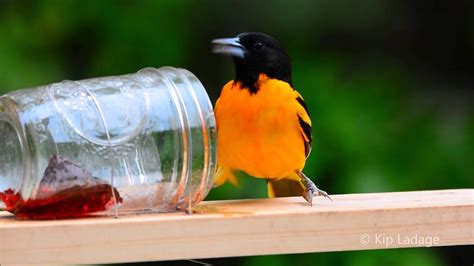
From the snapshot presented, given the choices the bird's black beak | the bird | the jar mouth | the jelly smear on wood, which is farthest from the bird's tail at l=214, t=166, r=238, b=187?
the jar mouth

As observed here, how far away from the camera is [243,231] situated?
7.89ft

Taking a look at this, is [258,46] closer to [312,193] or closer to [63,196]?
[312,193]

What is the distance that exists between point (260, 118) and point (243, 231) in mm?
596

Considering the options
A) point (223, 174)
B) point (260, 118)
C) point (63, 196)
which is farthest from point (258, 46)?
point (63, 196)

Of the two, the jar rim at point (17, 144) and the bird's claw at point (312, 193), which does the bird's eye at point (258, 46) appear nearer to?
the bird's claw at point (312, 193)

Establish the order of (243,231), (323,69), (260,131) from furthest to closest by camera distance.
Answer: (323,69), (260,131), (243,231)

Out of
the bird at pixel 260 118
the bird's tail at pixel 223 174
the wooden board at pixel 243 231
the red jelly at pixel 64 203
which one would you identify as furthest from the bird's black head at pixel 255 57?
the red jelly at pixel 64 203

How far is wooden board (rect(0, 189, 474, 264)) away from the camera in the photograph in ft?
7.45

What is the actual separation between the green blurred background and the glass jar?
3.75ft

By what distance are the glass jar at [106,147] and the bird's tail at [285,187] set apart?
642 mm

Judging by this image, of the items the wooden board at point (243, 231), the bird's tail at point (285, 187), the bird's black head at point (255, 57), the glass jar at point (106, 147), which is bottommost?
the bird's tail at point (285, 187)

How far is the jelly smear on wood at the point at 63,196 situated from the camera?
2441 mm

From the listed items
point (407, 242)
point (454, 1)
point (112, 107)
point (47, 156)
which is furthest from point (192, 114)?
point (454, 1)

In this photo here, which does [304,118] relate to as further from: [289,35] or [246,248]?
[289,35]
